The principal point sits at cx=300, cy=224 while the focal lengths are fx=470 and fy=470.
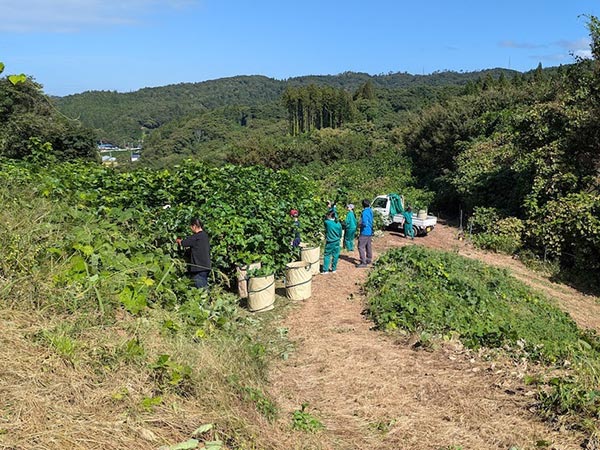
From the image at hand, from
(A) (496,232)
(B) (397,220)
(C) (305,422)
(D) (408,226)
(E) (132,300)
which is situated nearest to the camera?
(C) (305,422)

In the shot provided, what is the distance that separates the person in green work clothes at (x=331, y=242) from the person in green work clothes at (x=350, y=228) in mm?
1120

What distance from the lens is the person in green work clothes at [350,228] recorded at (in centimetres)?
1145

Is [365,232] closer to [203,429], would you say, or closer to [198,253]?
[198,253]

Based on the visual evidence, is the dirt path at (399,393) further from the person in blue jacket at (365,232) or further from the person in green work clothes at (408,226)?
the person in green work clothes at (408,226)

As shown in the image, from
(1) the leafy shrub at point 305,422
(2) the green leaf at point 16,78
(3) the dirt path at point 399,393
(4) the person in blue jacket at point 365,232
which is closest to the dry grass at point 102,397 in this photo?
(1) the leafy shrub at point 305,422

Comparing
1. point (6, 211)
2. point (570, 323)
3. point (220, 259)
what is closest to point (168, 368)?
point (6, 211)

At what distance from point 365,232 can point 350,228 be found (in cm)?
105

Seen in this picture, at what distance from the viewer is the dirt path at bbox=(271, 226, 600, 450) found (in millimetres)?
4262

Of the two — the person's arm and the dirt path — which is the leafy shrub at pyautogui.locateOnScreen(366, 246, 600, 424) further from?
the person's arm

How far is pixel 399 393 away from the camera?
5.17 meters

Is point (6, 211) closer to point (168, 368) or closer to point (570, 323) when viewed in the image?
point (168, 368)

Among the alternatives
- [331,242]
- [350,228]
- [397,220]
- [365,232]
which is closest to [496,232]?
[397,220]

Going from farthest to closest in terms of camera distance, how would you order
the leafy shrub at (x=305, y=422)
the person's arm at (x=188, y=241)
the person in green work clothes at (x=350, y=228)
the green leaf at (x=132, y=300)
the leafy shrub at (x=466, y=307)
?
1. the person in green work clothes at (x=350, y=228)
2. the person's arm at (x=188, y=241)
3. the leafy shrub at (x=466, y=307)
4. the green leaf at (x=132, y=300)
5. the leafy shrub at (x=305, y=422)

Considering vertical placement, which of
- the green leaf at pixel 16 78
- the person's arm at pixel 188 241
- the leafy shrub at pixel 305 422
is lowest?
the leafy shrub at pixel 305 422
